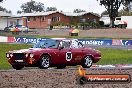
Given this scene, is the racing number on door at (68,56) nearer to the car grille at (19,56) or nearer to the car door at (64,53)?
the car door at (64,53)

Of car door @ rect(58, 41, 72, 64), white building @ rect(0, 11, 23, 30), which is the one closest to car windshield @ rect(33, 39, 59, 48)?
car door @ rect(58, 41, 72, 64)

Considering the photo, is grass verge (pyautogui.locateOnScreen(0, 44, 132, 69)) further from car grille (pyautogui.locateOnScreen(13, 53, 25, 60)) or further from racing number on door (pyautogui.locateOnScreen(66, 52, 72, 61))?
racing number on door (pyautogui.locateOnScreen(66, 52, 72, 61))

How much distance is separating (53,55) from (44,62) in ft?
1.91

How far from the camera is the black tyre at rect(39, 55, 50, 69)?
20105mm

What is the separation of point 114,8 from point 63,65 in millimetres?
70814

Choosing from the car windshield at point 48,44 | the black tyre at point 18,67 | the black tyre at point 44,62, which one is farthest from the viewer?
the car windshield at point 48,44

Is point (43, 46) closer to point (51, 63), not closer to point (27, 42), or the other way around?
point (51, 63)

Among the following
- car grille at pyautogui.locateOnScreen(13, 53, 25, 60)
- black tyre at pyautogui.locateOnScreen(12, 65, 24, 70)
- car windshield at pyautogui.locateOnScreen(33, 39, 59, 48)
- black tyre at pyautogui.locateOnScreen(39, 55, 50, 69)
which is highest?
car windshield at pyautogui.locateOnScreen(33, 39, 59, 48)

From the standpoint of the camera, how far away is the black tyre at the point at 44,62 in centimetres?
2010

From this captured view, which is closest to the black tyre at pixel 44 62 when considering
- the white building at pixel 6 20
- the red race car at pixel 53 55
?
the red race car at pixel 53 55

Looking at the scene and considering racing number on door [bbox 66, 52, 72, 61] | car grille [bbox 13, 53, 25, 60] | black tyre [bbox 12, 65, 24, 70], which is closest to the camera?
car grille [bbox 13, 53, 25, 60]

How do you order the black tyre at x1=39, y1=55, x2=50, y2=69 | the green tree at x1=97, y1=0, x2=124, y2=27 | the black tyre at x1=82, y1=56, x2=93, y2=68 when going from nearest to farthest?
the black tyre at x1=39, y1=55, x2=50, y2=69
the black tyre at x1=82, y1=56, x2=93, y2=68
the green tree at x1=97, y1=0, x2=124, y2=27

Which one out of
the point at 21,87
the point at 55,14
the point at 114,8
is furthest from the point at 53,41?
the point at 55,14

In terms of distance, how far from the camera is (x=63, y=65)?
843 inches
